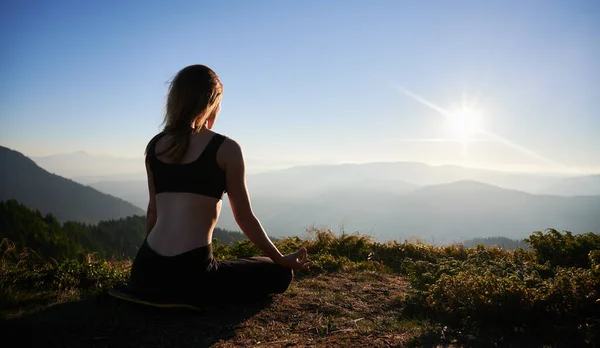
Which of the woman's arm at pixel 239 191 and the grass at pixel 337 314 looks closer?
the grass at pixel 337 314

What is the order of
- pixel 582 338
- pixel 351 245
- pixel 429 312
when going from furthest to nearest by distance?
1. pixel 351 245
2. pixel 429 312
3. pixel 582 338

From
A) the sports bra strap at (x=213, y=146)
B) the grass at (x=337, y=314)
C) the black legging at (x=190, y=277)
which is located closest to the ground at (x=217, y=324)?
the grass at (x=337, y=314)

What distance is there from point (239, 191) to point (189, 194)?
51 cm

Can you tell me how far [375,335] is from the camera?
383 cm

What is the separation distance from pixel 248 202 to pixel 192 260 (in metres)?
0.79

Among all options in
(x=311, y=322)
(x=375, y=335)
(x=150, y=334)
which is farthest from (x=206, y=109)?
(x=375, y=335)

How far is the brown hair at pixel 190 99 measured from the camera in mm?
3729

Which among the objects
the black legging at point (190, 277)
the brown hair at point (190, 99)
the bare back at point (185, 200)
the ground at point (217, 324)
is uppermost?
the brown hair at point (190, 99)

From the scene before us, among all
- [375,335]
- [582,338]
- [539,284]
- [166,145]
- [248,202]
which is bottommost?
[375,335]

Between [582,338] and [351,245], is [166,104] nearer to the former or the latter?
[582,338]

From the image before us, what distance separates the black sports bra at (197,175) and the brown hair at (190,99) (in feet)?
0.77

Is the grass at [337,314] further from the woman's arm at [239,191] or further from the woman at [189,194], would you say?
the woman's arm at [239,191]

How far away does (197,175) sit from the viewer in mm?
3512

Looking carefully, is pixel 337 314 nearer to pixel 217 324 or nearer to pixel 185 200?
pixel 217 324
